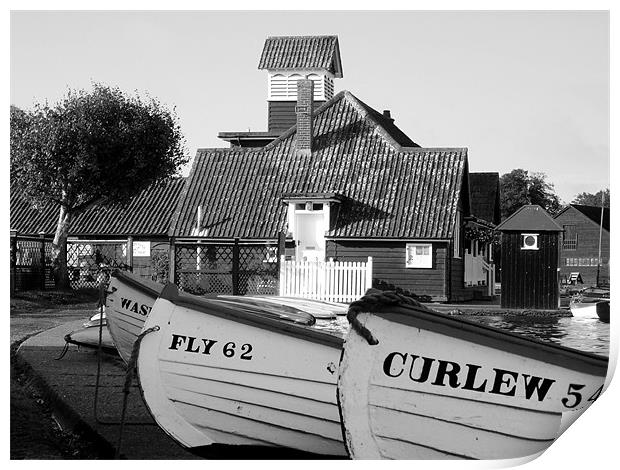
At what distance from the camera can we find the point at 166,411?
530cm

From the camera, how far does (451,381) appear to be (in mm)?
4449

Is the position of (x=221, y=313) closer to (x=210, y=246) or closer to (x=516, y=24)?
(x=516, y=24)

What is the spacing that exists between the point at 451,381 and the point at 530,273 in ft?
25.7

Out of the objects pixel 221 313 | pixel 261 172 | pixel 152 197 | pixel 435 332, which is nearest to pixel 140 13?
pixel 221 313

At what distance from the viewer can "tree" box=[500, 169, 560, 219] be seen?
8.71 metres

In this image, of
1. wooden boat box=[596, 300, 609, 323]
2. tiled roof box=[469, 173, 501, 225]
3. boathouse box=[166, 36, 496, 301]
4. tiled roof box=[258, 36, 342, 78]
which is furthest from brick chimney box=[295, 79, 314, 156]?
wooden boat box=[596, 300, 609, 323]

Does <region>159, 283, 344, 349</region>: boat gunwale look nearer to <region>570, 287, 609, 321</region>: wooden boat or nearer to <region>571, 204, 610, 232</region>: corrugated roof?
<region>571, 204, 610, 232</region>: corrugated roof

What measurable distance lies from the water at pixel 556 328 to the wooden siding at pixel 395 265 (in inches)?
126

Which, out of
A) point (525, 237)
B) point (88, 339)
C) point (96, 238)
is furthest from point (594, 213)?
point (96, 238)

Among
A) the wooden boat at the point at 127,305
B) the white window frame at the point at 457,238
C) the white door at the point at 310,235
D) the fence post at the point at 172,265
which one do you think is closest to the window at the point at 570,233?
the white window frame at the point at 457,238

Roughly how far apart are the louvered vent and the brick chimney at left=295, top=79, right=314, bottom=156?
121 millimetres

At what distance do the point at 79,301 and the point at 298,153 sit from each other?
5100mm

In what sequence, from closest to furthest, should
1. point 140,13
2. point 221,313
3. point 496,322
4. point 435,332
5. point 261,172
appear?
1. point 435,332
2. point 221,313
3. point 140,13
4. point 496,322
5. point 261,172

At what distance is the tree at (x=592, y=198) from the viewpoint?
24.4ft
